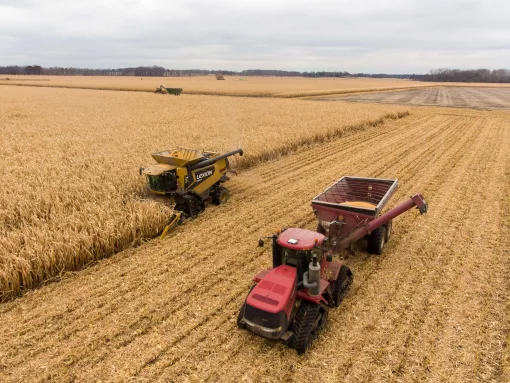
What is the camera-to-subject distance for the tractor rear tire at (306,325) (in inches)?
186

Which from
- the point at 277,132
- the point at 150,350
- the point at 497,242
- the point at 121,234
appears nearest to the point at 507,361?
the point at 497,242

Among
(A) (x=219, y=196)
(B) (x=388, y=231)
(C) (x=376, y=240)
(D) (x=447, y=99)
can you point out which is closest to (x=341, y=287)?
(C) (x=376, y=240)

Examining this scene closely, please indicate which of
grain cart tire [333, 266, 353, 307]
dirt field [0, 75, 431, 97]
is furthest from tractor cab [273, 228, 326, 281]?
dirt field [0, 75, 431, 97]

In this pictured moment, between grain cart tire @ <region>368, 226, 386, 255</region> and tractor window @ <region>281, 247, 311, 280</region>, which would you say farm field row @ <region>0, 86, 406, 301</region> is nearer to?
tractor window @ <region>281, 247, 311, 280</region>

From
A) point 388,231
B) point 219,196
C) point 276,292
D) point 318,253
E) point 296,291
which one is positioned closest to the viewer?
point 276,292

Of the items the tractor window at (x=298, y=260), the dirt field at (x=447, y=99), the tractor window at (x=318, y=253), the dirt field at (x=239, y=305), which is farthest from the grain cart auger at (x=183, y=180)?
the dirt field at (x=447, y=99)

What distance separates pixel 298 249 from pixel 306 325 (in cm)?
106

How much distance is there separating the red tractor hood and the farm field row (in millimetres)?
4234

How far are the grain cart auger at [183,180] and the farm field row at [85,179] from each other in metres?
0.45

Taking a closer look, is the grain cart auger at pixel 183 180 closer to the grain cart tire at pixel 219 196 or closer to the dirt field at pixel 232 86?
the grain cart tire at pixel 219 196

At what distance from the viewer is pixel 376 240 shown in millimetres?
7285

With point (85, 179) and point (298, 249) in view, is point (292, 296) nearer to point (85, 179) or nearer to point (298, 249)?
point (298, 249)

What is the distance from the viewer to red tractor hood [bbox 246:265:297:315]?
454 centimetres

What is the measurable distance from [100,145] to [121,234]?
9266mm
